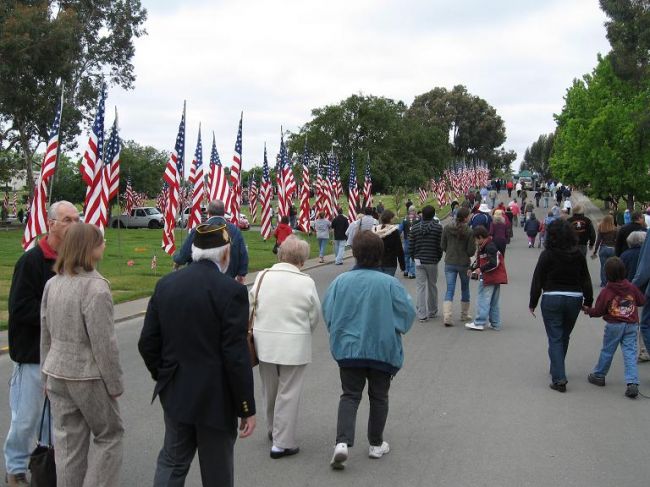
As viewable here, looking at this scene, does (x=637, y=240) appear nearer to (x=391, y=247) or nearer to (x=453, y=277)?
(x=453, y=277)

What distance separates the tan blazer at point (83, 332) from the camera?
155 inches

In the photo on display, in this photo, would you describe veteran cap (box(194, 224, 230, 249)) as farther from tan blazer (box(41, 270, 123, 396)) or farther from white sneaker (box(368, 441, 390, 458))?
white sneaker (box(368, 441, 390, 458))

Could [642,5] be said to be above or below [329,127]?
above

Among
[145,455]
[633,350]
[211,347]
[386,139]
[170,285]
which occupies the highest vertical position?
[386,139]

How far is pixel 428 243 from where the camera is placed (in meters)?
11.8

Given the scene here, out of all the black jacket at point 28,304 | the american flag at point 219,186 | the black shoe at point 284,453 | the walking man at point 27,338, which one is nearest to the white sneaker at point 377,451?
the black shoe at point 284,453

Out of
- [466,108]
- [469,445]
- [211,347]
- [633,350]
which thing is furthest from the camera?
[466,108]

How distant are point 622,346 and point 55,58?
38.1m

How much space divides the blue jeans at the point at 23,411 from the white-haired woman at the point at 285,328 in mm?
1528

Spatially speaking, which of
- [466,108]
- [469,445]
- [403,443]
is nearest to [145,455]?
[403,443]

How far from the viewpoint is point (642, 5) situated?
35.4 metres

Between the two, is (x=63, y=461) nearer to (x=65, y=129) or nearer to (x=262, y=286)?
(x=262, y=286)

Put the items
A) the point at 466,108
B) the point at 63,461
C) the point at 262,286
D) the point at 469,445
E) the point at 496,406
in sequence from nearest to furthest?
the point at 63,461 → the point at 262,286 → the point at 469,445 → the point at 496,406 → the point at 466,108

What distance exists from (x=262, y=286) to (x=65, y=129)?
42338 millimetres
